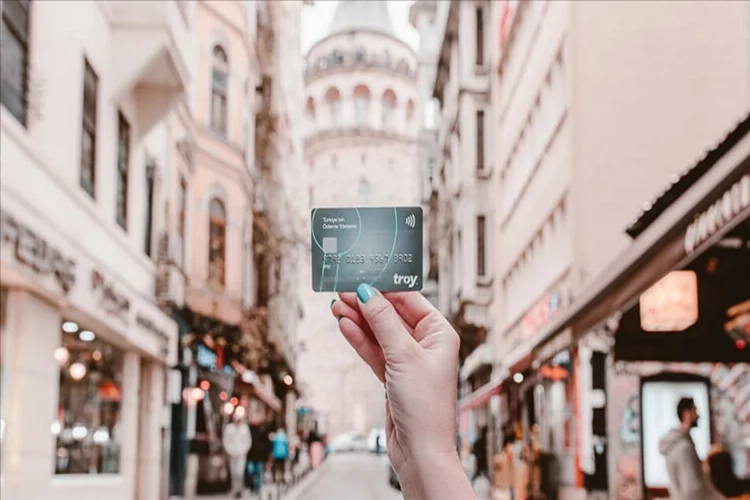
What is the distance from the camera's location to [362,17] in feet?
377

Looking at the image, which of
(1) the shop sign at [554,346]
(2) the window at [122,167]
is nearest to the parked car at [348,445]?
(2) the window at [122,167]

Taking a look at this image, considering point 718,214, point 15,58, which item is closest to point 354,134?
point 15,58

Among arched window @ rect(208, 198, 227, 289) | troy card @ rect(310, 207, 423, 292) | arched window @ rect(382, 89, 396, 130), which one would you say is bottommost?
troy card @ rect(310, 207, 423, 292)

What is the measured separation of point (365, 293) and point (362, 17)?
115m

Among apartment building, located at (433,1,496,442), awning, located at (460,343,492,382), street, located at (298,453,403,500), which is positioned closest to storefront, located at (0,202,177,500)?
street, located at (298,453,403,500)

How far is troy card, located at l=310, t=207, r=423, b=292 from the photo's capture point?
2.00 m

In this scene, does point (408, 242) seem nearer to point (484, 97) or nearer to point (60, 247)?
point (60, 247)

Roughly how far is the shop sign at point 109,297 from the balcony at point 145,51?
239 centimetres

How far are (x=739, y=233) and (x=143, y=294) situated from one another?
1080cm

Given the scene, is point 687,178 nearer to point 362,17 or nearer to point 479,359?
point 479,359

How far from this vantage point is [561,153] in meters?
22.3

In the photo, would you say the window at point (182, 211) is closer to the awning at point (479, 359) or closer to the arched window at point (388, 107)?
the awning at point (479, 359)

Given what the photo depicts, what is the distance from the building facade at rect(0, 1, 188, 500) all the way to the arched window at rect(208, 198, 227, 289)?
20.8ft

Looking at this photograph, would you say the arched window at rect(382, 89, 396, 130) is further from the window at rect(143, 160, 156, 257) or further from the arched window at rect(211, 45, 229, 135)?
the window at rect(143, 160, 156, 257)
